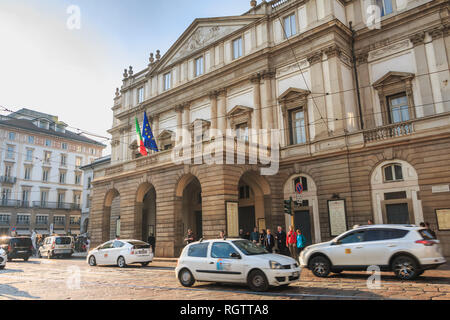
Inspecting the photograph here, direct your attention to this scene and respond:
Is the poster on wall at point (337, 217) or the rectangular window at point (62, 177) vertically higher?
the rectangular window at point (62, 177)

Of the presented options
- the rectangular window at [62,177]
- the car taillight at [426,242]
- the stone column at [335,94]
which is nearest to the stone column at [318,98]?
the stone column at [335,94]

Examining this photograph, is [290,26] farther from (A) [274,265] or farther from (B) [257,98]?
(A) [274,265]

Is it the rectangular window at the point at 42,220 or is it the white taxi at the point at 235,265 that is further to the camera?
the rectangular window at the point at 42,220

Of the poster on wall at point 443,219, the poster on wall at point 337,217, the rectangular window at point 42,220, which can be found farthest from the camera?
the rectangular window at point 42,220

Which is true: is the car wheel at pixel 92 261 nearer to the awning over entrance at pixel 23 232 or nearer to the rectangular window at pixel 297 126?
the rectangular window at pixel 297 126

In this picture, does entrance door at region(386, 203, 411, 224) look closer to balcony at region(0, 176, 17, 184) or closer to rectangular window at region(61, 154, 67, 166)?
balcony at region(0, 176, 17, 184)

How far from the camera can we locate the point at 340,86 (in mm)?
22250

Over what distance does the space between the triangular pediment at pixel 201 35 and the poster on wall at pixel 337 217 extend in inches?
592

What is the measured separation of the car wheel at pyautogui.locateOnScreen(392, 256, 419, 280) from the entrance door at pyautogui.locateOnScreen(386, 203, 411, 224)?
9264 millimetres

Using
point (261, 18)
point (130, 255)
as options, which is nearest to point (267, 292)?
point (130, 255)

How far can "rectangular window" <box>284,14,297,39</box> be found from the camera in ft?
82.8

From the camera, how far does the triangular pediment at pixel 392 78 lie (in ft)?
69.1

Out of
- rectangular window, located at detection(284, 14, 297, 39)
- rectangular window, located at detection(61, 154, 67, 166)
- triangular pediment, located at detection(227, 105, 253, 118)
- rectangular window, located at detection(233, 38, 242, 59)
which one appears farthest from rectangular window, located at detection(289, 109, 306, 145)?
rectangular window, located at detection(61, 154, 67, 166)

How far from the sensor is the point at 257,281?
33.0ft
